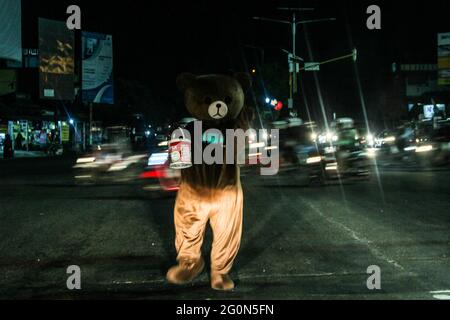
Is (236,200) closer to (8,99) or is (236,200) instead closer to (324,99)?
(8,99)

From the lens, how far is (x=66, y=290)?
19.1 ft

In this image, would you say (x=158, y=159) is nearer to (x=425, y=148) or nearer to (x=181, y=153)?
(x=181, y=153)

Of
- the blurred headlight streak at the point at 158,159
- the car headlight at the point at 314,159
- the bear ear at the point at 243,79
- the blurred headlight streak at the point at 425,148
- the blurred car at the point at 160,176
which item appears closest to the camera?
the bear ear at the point at 243,79

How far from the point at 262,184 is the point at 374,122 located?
6877 centimetres

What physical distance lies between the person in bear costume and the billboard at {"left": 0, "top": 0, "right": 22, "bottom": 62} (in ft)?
97.9

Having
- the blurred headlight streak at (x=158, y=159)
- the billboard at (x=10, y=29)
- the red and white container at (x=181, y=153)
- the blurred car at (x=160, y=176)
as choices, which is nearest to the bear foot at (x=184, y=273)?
the red and white container at (x=181, y=153)

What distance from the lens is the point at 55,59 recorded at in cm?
3347

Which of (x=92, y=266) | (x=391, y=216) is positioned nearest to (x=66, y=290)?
(x=92, y=266)

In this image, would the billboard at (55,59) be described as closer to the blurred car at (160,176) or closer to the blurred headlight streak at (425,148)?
the blurred headlight streak at (425,148)

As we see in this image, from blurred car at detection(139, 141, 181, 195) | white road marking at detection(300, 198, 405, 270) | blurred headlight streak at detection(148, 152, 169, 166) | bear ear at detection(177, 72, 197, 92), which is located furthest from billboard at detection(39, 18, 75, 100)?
bear ear at detection(177, 72, 197, 92)

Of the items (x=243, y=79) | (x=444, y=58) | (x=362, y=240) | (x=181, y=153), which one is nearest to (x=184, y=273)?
(x=181, y=153)

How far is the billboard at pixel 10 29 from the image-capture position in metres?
33.3

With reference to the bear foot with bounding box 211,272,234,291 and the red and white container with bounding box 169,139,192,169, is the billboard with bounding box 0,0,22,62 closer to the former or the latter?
the red and white container with bounding box 169,139,192,169

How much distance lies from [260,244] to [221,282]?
240cm
